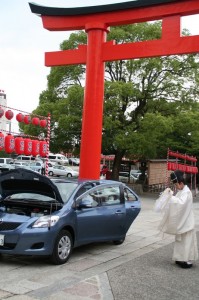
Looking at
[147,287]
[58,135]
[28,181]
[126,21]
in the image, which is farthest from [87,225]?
[58,135]

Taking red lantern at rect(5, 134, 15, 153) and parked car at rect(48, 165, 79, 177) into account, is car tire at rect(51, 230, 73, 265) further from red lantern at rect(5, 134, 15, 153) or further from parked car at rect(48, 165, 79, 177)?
parked car at rect(48, 165, 79, 177)

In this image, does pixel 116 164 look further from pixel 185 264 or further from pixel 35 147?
pixel 185 264

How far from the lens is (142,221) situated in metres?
13.6

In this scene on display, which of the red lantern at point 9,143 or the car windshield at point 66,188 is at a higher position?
the red lantern at point 9,143

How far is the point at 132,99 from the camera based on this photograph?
80.1 ft

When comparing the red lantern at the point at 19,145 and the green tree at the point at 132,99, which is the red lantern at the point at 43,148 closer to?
the red lantern at the point at 19,145

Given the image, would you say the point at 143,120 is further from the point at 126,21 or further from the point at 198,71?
the point at 126,21

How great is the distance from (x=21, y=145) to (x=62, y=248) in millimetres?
8611

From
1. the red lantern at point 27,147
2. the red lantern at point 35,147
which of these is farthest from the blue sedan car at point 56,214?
the red lantern at point 35,147

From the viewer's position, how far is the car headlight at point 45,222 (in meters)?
6.85

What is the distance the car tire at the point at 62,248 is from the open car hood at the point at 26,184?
25.5 inches

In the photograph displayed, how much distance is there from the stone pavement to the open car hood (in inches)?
47.1

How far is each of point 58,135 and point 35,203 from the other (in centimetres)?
1823

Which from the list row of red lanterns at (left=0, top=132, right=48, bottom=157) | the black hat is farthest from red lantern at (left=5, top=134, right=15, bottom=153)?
the black hat
